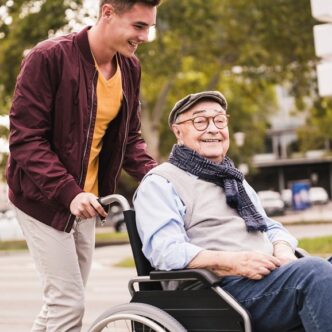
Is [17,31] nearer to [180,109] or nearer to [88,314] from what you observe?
[88,314]

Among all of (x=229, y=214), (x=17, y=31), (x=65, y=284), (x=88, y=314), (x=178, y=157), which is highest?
(x=17, y=31)

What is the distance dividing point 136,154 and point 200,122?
47 cm

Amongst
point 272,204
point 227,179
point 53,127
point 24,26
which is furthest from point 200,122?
point 272,204

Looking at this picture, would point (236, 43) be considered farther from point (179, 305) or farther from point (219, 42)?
point (179, 305)

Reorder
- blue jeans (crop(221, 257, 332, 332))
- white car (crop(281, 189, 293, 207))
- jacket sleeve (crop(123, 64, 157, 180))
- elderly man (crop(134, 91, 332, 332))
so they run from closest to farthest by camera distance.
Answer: blue jeans (crop(221, 257, 332, 332)) → elderly man (crop(134, 91, 332, 332)) → jacket sleeve (crop(123, 64, 157, 180)) → white car (crop(281, 189, 293, 207))

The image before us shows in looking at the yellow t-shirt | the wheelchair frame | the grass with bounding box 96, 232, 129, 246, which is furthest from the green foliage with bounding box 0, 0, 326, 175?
the wheelchair frame

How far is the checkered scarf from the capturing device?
3574 mm

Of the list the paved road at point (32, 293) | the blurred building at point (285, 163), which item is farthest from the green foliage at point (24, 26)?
the blurred building at point (285, 163)

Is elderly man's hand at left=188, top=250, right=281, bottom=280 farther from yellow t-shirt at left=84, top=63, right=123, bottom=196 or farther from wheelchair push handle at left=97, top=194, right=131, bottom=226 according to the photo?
yellow t-shirt at left=84, top=63, right=123, bottom=196

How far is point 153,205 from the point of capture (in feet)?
11.5

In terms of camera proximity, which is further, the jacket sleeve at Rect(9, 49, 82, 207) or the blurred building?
the blurred building

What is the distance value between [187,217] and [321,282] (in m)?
0.69

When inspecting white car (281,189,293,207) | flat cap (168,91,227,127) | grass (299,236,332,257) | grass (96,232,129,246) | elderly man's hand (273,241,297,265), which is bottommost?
white car (281,189,293,207)

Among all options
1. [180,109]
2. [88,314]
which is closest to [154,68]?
[88,314]
